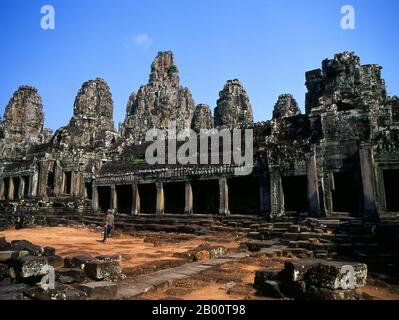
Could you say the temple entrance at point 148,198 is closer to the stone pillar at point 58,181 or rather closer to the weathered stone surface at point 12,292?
the stone pillar at point 58,181

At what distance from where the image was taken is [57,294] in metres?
4.76

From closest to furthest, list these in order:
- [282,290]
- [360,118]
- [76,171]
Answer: [282,290]
[360,118]
[76,171]

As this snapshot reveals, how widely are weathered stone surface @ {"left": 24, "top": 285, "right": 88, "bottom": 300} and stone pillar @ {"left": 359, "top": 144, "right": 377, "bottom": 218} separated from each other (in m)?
12.2

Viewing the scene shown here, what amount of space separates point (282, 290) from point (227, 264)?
3098mm

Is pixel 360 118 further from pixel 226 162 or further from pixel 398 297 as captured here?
pixel 398 297

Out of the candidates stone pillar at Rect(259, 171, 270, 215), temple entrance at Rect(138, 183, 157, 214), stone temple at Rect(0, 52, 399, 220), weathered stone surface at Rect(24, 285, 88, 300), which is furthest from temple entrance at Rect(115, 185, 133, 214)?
weathered stone surface at Rect(24, 285, 88, 300)

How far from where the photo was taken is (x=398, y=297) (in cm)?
596

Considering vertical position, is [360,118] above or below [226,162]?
above

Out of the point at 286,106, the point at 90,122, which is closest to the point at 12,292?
the point at 286,106

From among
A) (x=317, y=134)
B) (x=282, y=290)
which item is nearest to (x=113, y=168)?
(x=317, y=134)

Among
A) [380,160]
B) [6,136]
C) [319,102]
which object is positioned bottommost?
[380,160]

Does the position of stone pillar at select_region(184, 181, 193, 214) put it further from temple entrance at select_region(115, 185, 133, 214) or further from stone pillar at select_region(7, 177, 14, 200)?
stone pillar at select_region(7, 177, 14, 200)

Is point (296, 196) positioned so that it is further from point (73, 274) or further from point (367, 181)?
point (73, 274)

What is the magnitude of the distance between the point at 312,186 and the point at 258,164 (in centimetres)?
324
